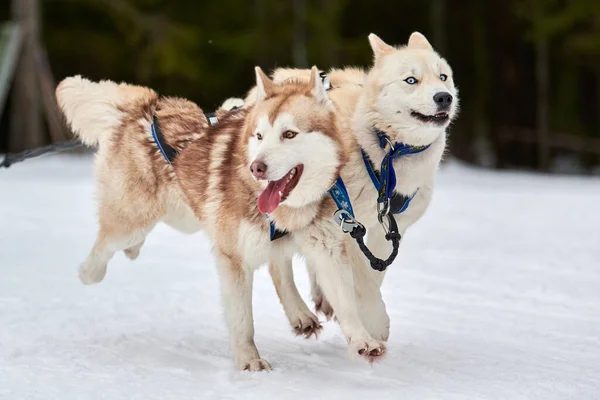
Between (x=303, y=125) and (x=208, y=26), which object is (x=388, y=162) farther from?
(x=208, y=26)

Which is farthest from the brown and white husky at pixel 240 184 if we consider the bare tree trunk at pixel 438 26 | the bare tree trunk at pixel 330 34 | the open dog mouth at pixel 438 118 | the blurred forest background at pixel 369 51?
the bare tree trunk at pixel 438 26

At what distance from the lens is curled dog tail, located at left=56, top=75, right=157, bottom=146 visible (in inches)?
218

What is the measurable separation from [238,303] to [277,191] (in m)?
0.71

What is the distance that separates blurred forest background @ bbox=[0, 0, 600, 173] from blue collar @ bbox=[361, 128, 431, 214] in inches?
590

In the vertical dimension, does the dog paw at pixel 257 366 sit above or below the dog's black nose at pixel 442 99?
below

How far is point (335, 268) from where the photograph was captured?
4441 mm

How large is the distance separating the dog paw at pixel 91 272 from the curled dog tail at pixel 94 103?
804mm

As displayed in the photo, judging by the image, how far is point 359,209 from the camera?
15.9ft

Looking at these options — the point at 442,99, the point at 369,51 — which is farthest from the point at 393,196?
the point at 369,51

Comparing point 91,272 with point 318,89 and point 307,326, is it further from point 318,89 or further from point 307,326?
point 318,89

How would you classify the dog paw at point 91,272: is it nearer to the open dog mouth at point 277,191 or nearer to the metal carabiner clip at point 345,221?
the open dog mouth at point 277,191

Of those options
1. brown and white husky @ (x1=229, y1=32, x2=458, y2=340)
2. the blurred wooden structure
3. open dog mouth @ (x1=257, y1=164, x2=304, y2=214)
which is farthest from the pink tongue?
the blurred wooden structure

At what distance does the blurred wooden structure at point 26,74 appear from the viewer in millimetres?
16312

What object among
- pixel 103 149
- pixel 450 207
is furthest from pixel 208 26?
pixel 103 149
